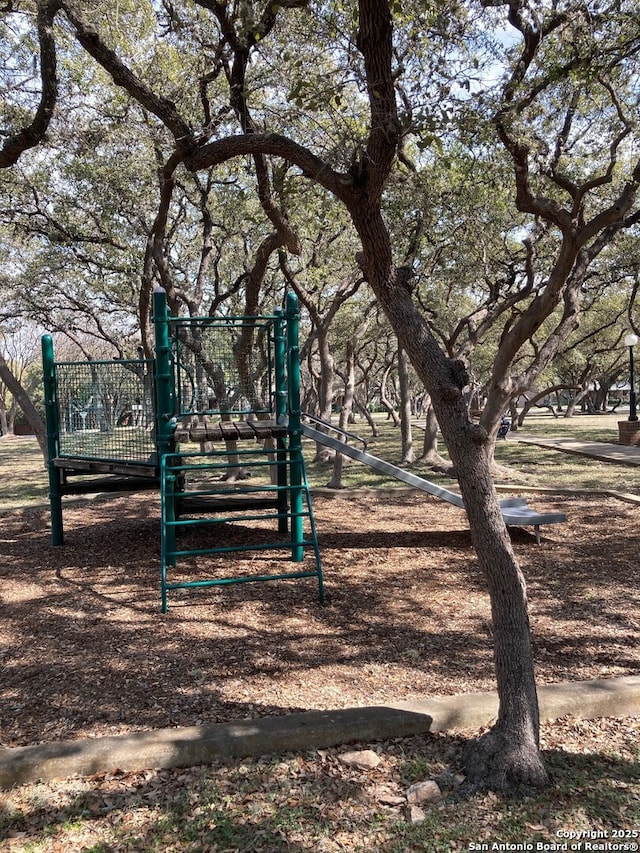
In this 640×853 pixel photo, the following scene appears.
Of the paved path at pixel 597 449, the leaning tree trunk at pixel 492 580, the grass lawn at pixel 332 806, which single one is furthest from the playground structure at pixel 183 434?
the paved path at pixel 597 449

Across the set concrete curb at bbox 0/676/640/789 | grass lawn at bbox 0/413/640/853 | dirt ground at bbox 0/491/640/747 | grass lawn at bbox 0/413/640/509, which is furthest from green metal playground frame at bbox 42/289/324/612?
grass lawn at bbox 0/413/640/509

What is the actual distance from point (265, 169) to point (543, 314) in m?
3.87

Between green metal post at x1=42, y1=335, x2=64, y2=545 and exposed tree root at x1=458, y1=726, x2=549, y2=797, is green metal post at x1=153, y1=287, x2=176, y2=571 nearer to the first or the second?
green metal post at x1=42, y1=335, x2=64, y2=545

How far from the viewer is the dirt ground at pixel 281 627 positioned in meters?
3.28

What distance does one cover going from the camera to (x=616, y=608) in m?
4.52

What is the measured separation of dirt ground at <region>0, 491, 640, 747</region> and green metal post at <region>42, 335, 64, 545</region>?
0.25m

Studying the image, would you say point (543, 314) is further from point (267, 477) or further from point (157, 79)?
point (267, 477)

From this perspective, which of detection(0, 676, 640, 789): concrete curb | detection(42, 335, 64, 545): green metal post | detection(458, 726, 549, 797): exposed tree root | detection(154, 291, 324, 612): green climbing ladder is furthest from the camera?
detection(42, 335, 64, 545): green metal post

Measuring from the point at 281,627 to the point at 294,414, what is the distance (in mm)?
2027

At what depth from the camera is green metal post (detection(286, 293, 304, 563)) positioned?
5641mm

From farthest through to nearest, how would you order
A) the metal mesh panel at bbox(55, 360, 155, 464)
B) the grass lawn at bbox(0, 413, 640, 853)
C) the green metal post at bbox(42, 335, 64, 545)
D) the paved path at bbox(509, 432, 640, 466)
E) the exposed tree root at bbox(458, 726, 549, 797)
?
the paved path at bbox(509, 432, 640, 466)
the metal mesh panel at bbox(55, 360, 155, 464)
the green metal post at bbox(42, 335, 64, 545)
the exposed tree root at bbox(458, 726, 549, 797)
the grass lawn at bbox(0, 413, 640, 853)

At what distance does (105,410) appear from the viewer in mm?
7145

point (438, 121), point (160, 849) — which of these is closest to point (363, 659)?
point (160, 849)

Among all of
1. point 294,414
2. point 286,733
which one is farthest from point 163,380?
point 286,733
